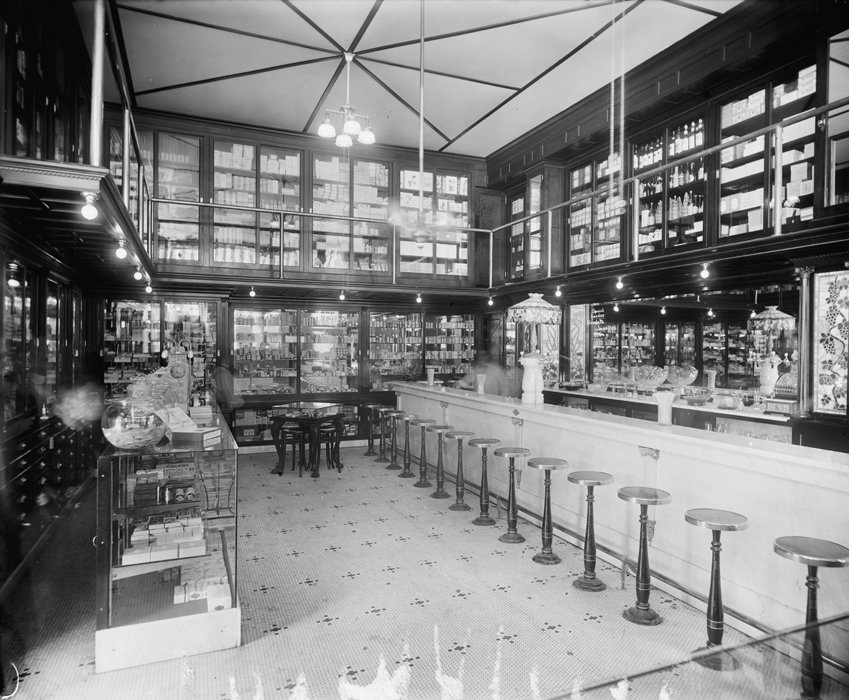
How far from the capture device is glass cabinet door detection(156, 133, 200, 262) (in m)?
8.02

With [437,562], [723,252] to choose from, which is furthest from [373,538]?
[723,252]

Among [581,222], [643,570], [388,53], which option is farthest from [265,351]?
[643,570]

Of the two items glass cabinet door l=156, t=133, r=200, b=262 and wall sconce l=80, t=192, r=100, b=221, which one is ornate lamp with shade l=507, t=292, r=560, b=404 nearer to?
wall sconce l=80, t=192, r=100, b=221

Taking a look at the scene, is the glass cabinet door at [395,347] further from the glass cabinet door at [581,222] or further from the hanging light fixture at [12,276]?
the hanging light fixture at [12,276]

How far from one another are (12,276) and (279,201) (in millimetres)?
5011

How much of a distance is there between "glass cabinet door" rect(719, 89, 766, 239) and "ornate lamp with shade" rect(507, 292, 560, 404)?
204 cm

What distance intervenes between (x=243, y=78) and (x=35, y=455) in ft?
16.3

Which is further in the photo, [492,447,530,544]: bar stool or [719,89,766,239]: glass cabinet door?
[719,89,766,239]: glass cabinet door

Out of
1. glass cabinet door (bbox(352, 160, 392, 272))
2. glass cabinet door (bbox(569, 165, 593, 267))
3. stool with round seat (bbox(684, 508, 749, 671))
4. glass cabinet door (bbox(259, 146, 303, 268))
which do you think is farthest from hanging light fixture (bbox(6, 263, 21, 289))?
glass cabinet door (bbox(569, 165, 593, 267))

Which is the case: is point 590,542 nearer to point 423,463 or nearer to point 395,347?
point 423,463

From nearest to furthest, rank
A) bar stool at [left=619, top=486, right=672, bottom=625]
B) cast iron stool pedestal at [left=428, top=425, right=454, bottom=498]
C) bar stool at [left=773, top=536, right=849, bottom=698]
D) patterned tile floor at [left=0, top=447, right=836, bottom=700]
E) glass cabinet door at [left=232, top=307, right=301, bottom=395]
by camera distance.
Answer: bar stool at [left=773, top=536, right=849, bottom=698] → patterned tile floor at [left=0, top=447, right=836, bottom=700] → bar stool at [left=619, top=486, right=672, bottom=625] → cast iron stool pedestal at [left=428, top=425, right=454, bottom=498] → glass cabinet door at [left=232, top=307, right=301, bottom=395]

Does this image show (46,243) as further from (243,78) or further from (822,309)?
(822,309)

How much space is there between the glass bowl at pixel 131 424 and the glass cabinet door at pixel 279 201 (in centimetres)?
587

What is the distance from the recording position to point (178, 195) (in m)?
8.16
